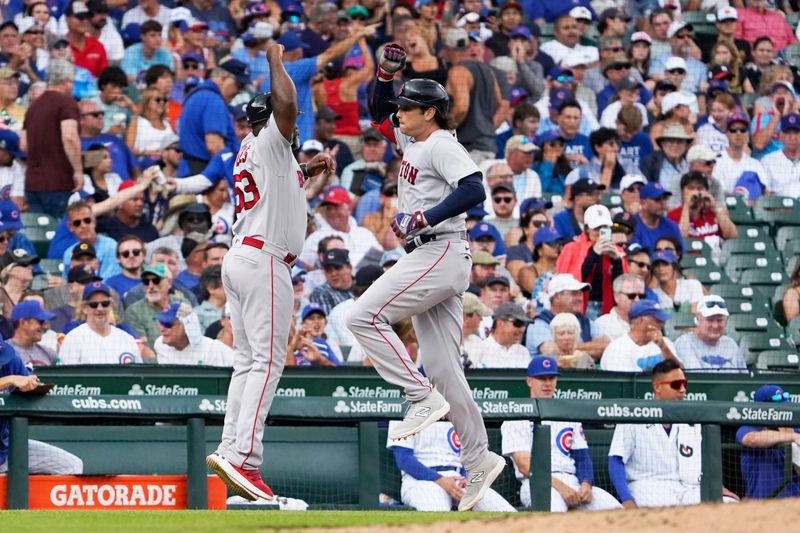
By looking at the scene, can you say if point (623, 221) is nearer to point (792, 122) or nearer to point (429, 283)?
point (792, 122)

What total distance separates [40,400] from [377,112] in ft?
8.58

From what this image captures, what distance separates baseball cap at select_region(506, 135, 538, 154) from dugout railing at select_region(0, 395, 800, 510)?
468 cm

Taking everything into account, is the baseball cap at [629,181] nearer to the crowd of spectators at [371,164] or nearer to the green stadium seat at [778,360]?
the crowd of spectators at [371,164]

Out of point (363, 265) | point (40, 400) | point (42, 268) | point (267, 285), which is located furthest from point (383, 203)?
point (267, 285)

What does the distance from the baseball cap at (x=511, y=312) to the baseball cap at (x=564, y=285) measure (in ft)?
2.31

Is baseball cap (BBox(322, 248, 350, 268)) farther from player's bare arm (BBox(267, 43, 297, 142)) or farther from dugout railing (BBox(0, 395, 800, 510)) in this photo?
player's bare arm (BBox(267, 43, 297, 142))

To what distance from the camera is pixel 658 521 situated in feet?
18.2

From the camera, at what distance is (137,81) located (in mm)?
13727

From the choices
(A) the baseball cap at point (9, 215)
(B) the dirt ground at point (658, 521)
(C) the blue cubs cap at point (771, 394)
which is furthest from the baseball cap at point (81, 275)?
(B) the dirt ground at point (658, 521)

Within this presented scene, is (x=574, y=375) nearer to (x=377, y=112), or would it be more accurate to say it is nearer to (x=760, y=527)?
(x=377, y=112)

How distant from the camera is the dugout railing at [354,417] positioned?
26.8ft

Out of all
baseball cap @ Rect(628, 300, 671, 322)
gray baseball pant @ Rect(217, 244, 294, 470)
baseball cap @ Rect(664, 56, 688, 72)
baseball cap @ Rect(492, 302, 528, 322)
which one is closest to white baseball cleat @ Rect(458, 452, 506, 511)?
gray baseball pant @ Rect(217, 244, 294, 470)

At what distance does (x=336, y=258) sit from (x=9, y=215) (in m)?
2.38

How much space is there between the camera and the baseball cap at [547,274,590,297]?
1087 cm
